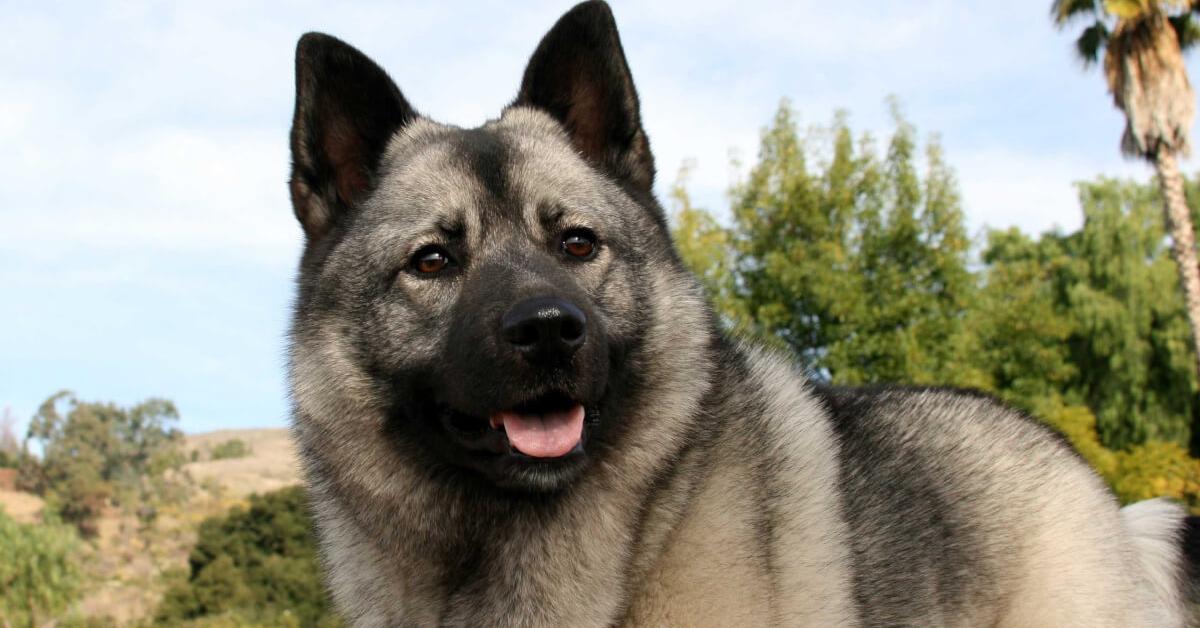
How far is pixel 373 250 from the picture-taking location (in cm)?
351

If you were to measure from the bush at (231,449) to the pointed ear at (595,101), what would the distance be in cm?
9016

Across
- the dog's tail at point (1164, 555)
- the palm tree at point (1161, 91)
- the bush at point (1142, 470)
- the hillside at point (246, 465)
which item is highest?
the palm tree at point (1161, 91)

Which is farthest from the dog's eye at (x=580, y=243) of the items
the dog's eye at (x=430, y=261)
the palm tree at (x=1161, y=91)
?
the palm tree at (x=1161, y=91)

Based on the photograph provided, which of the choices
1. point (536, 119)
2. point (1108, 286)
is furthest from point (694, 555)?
point (1108, 286)

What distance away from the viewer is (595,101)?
4.00 m

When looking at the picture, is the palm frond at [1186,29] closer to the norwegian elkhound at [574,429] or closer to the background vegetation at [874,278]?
the background vegetation at [874,278]

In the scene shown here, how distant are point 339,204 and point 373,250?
511 millimetres

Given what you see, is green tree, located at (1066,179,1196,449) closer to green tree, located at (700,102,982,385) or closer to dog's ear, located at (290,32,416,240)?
green tree, located at (700,102,982,385)

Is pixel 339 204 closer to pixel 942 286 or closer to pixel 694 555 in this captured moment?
pixel 694 555

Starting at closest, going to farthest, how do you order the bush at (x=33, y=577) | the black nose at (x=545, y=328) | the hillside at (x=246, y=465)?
the black nose at (x=545, y=328), the bush at (x=33, y=577), the hillside at (x=246, y=465)

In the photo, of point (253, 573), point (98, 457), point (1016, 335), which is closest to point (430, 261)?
point (253, 573)

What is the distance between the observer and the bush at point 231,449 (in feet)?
295

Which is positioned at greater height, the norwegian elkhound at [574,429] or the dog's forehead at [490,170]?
the dog's forehead at [490,170]

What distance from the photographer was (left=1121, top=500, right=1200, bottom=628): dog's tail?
4.49m
